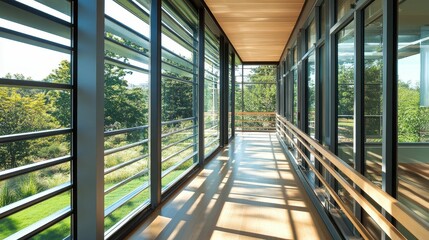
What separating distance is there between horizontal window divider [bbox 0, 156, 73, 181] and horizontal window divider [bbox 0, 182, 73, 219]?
0.55 ft

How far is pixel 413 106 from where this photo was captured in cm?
194

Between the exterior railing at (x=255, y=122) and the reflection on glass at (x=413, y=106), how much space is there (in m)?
14.4

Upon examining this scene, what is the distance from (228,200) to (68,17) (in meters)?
3.01

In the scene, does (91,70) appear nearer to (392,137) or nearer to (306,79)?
(392,137)

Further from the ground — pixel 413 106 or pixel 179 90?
pixel 179 90

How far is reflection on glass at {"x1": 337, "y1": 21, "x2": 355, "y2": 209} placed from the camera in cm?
334

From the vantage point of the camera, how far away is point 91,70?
2.60 metres

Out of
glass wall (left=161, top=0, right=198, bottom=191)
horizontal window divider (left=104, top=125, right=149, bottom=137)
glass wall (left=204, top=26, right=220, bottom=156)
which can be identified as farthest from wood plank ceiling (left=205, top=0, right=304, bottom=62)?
horizontal window divider (left=104, top=125, right=149, bottom=137)

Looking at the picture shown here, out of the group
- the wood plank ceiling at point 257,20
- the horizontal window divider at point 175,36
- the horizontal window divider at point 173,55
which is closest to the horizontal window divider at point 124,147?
the horizontal window divider at point 173,55

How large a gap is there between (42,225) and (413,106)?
229cm

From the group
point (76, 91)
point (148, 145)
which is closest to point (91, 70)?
point (76, 91)

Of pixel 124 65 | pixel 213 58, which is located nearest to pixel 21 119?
pixel 124 65

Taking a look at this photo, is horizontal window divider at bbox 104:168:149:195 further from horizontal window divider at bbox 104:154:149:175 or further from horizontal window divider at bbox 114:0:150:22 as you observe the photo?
horizontal window divider at bbox 114:0:150:22

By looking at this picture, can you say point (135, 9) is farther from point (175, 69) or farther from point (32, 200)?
point (32, 200)
